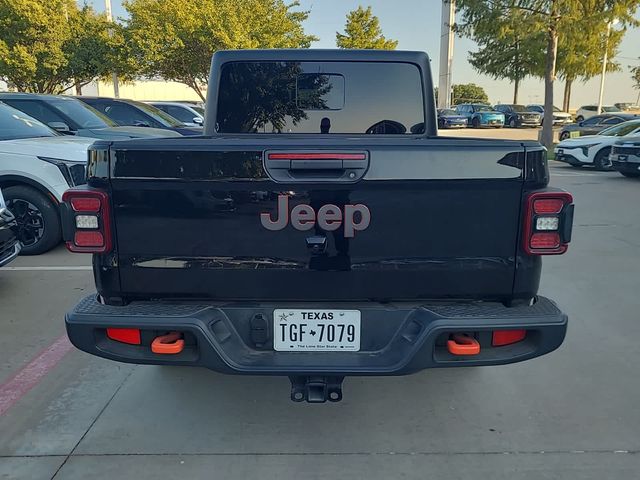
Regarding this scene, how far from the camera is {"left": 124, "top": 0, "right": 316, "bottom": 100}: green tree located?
78.7 feet

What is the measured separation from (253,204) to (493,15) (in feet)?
63.0

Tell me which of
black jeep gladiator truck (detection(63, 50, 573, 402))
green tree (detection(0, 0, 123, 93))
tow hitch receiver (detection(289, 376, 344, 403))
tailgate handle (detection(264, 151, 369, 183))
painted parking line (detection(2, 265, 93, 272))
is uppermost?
green tree (detection(0, 0, 123, 93))

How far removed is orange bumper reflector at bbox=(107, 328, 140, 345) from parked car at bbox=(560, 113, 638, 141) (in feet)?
73.5

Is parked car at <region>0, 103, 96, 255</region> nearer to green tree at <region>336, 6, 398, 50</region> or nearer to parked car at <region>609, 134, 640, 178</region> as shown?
parked car at <region>609, 134, 640, 178</region>

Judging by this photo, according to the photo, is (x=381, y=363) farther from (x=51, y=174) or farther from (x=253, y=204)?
(x=51, y=174)

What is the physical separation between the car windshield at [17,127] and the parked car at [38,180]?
150 mm

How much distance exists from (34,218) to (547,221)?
5830 millimetres

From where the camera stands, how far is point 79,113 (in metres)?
8.95

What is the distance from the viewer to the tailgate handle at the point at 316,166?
2.35 m

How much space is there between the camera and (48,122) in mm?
8469

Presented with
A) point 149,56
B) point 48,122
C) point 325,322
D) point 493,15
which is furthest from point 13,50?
point 325,322

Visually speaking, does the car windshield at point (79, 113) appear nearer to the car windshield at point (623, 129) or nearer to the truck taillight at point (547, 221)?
the truck taillight at point (547, 221)

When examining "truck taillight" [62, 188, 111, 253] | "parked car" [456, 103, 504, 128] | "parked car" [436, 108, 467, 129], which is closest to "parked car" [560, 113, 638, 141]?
"parked car" [436, 108, 467, 129]

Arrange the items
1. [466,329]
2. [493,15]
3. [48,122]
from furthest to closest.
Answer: [493,15], [48,122], [466,329]
